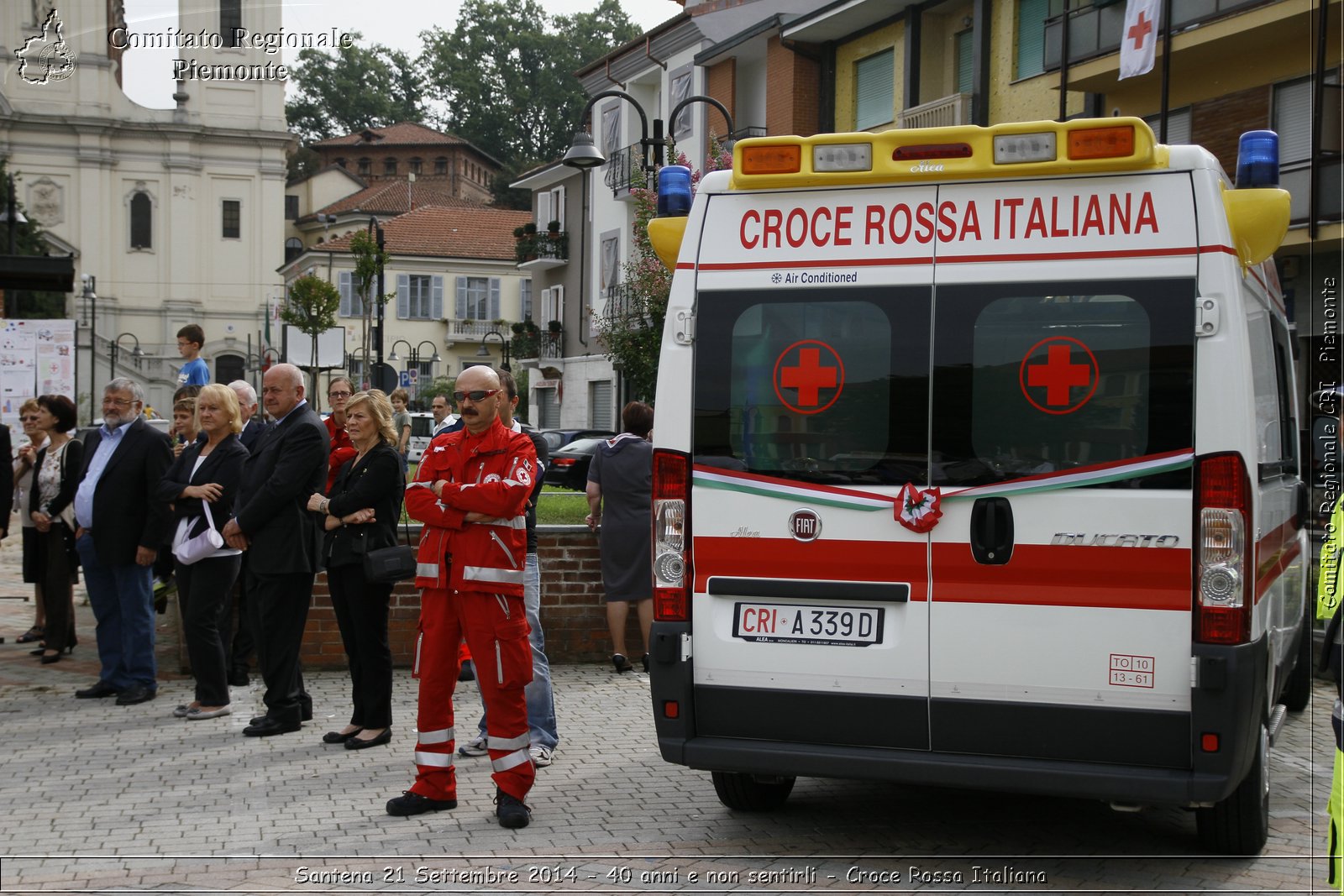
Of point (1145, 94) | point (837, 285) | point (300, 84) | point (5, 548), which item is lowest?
point (5, 548)

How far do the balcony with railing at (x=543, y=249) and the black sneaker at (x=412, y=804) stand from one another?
44574mm

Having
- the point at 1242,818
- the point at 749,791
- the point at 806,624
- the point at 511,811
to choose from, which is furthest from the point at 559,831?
the point at 1242,818

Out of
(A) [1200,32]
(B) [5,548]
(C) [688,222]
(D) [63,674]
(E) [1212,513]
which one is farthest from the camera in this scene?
(A) [1200,32]

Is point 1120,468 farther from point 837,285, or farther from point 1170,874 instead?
point 1170,874

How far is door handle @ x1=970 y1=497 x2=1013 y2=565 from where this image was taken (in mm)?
5383

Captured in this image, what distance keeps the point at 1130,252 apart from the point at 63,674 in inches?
320

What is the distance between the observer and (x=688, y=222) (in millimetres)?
5934

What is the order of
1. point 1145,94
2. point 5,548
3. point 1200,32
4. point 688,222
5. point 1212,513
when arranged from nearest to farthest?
point 1212,513 → point 688,222 → point 5,548 → point 1200,32 → point 1145,94

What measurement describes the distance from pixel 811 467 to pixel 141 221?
71.0 m

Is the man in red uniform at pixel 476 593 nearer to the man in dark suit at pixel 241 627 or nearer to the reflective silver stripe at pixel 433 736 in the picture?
the reflective silver stripe at pixel 433 736

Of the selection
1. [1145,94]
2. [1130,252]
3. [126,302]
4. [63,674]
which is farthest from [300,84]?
[1130,252]

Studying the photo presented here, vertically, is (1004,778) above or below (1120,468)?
below

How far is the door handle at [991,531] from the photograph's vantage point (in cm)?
538

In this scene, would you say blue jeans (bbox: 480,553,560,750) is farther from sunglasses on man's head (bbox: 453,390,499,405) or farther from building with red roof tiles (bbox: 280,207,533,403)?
building with red roof tiles (bbox: 280,207,533,403)
